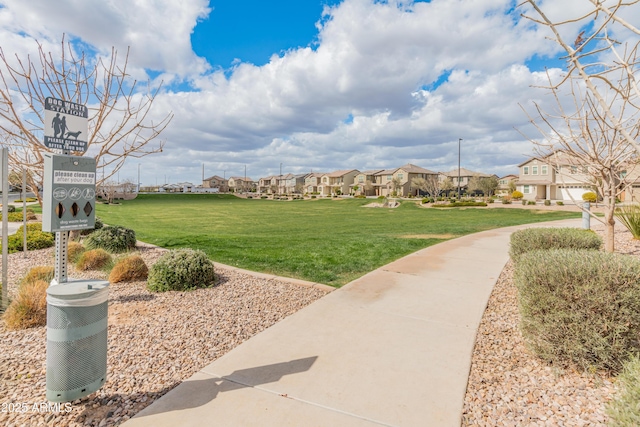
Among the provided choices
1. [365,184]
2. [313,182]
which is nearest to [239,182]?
[313,182]

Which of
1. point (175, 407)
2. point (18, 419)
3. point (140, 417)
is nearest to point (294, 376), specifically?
point (175, 407)

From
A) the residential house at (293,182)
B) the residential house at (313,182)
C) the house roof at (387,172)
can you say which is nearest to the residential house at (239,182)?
the residential house at (293,182)

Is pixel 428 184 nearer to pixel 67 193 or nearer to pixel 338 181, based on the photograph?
pixel 338 181

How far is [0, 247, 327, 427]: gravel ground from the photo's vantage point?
3031 mm

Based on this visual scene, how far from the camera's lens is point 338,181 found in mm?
103250

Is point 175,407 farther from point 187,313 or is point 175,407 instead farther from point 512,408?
point 512,408

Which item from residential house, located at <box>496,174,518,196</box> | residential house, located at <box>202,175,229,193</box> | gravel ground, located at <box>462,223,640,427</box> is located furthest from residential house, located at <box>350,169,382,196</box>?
gravel ground, located at <box>462,223,640,427</box>

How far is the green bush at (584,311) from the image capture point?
336cm

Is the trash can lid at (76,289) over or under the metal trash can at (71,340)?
over

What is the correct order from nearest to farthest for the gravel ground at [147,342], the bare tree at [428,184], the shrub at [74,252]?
the gravel ground at [147,342], the shrub at [74,252], the bare tree at [428,184]

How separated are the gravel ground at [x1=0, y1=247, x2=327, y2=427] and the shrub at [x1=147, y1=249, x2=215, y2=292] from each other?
22 centimetres

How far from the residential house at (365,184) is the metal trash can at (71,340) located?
89953mm

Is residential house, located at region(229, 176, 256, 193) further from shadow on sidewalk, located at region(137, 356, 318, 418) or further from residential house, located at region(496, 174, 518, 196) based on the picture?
shadow on sidewalk, located at region(137, 356, 318, 418)

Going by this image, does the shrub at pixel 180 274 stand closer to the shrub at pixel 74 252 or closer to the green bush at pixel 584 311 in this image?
the shrub at pixel 74 252
